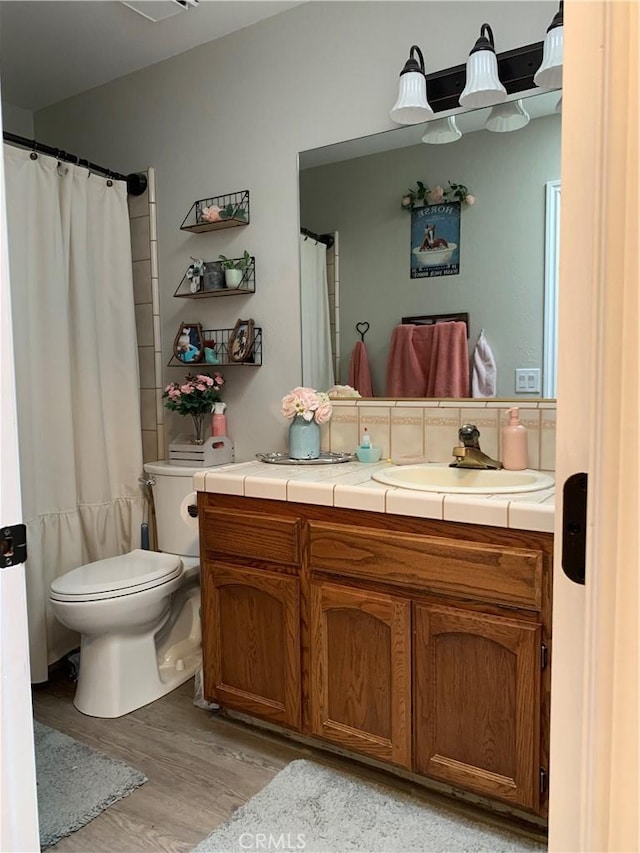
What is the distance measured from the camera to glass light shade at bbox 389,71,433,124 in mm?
2016

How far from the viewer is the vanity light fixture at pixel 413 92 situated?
2016 millimetres

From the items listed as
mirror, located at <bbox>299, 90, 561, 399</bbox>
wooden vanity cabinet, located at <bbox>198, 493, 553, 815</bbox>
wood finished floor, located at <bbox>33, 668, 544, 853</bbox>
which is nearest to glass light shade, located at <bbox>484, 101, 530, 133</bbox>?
mirror, located at <bbox>299, 90, 561, 399</bbox>

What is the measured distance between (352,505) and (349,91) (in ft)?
5.05

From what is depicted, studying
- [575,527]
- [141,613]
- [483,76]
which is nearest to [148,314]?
[141,613]

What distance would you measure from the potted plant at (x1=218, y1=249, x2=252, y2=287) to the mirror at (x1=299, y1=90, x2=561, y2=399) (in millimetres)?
300

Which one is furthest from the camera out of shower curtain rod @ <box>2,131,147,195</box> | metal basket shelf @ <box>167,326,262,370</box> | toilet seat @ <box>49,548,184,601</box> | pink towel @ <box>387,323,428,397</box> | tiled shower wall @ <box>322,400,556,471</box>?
metal basket shelf @ <box>167,326,262,370</box>

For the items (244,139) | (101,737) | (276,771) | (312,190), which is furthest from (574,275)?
(244,139)

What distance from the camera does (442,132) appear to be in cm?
207

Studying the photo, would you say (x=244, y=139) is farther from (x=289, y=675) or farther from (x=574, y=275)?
(x=574, y=275)

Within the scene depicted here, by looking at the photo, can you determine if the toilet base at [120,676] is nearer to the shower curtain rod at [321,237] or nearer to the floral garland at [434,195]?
the shower curtain rod at [321,237]

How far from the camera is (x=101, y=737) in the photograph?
6.69ft

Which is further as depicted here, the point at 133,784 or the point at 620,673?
the point at 133,784

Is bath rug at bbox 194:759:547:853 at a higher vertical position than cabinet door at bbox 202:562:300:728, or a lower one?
lower
